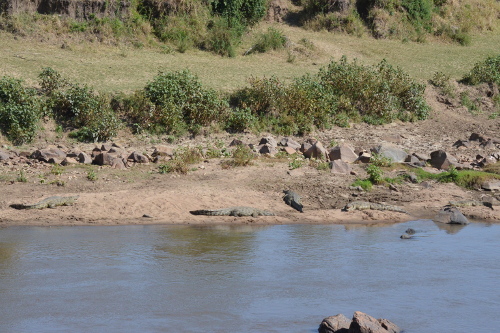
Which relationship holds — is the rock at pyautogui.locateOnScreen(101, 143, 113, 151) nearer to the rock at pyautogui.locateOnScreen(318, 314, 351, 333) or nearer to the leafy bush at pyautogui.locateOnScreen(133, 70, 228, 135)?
the leafy bush at pyautogui.locateOnScreen(133, 70, 228, 135)

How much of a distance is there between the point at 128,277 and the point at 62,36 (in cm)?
1354

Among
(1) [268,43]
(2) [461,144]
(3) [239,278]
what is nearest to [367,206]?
(3) [239,278]

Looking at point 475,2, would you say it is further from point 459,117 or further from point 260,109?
point 260,109

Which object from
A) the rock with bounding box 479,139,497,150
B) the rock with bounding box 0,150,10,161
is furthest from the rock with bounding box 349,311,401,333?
the rock with bounding box 479,139,497,150

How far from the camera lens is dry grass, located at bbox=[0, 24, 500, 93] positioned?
16.5 metres

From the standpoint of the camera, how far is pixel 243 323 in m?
6.19

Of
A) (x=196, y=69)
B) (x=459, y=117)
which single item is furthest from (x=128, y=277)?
(x=459, y=117)

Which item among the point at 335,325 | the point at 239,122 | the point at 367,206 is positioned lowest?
the point at 367,206

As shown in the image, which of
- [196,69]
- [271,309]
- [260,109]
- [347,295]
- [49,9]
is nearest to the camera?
[271,309]

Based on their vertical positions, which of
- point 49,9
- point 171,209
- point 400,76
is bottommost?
point 171,209

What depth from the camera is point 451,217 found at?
11.0 meters

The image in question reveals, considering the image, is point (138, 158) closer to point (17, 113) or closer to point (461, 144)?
point (17, 113)

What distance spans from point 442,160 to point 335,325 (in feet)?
30.5

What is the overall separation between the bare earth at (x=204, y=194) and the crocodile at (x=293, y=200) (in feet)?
0.35
